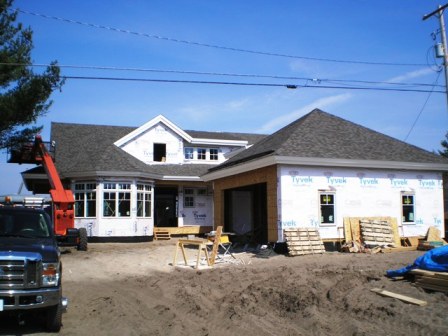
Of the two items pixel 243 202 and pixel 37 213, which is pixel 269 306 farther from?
pixel 243 202

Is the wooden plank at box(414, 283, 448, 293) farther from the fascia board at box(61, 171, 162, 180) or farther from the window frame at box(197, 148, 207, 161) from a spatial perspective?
the window frame at box(197, 148, 207, 161)

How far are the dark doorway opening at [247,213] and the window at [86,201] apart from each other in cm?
708

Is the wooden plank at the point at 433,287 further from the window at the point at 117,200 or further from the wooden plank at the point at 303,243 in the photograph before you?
the window at the point at 117,200

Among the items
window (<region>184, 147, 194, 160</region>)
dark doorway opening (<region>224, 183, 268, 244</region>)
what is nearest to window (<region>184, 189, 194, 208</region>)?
window (<region>184, 147, 194, 160</region>)

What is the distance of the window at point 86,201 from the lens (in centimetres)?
2488

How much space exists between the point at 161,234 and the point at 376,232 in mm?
13542

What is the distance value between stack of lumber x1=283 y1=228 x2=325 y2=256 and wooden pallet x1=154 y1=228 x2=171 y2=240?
1194 centimetres

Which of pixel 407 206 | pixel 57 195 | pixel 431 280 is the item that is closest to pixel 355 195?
pixel 407 206

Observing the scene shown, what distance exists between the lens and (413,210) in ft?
68.5

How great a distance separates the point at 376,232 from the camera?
19.1m

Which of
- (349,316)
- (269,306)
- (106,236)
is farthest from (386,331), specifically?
(106,236)

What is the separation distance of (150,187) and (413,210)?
558 inches

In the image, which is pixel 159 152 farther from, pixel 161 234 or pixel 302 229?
pixel 302 229

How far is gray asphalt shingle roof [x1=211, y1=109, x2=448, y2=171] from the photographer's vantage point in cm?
1906
